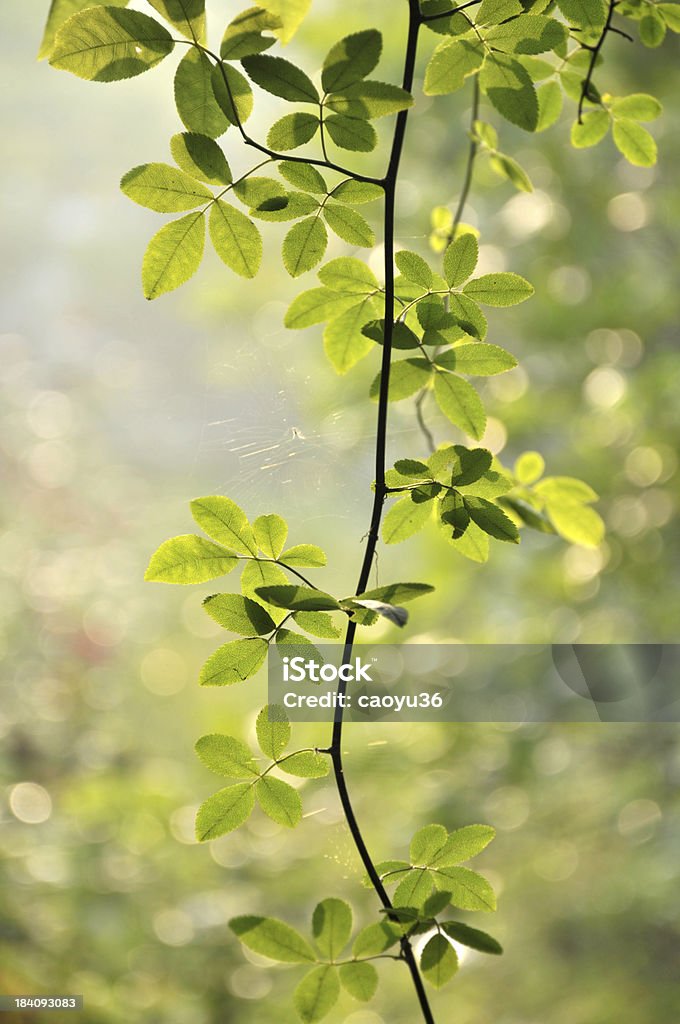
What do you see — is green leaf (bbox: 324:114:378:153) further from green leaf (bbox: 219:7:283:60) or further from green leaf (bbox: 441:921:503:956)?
green leaf (bbox: 441:921:503:956)

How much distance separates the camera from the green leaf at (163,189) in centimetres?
23

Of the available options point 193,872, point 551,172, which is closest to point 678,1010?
point 193,872

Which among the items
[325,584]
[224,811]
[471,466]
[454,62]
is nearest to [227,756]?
[224,811]

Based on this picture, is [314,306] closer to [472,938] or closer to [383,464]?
[383,464]

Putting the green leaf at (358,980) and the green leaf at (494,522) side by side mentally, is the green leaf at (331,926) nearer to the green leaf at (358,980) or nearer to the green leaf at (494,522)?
the green leaf at (358,980)

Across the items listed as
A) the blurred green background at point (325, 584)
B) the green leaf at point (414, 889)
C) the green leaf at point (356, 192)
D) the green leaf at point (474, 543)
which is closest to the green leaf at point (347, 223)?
the green leaf at point (356, 192)

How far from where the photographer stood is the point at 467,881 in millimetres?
271

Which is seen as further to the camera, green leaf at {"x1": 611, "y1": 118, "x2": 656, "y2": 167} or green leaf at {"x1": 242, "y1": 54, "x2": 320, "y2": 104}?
green leaf at {"x1": 611, "y1": 118, "x2": 656, "y2": 167}

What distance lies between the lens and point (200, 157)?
0.23 metres

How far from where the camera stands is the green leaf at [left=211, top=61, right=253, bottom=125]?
229 millimetres

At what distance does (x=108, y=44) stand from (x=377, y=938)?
0.28 meters

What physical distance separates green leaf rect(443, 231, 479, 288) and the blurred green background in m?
0.50

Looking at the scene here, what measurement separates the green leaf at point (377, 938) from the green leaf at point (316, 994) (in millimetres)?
13

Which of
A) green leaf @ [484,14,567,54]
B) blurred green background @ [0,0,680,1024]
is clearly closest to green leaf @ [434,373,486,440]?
green leaf @ [484,14,567,54]
